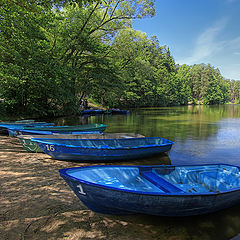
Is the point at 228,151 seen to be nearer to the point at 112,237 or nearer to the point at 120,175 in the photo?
the point at 120,175

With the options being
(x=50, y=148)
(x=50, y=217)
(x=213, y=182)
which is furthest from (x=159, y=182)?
(x=50, y=148)

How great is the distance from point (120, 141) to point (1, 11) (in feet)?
38.3

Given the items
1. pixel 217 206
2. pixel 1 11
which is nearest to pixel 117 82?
pixel 1 11

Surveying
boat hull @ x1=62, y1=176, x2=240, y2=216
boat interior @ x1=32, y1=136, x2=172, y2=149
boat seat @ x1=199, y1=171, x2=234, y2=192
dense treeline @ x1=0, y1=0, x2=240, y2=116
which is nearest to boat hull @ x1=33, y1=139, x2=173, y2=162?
boat interior @ x1=32, y1=136, x2=172, y2=149

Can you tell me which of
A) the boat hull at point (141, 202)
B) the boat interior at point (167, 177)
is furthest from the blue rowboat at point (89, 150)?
the boat hull at point (141, 202)

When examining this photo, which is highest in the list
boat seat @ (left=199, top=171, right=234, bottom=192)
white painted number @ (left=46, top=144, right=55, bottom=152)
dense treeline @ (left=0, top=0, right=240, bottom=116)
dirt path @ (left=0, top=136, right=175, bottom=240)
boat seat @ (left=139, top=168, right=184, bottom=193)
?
dense treeline @ (left=0, top=0, right=240, bottom=116)

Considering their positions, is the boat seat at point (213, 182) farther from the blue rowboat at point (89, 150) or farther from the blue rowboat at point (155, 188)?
the blue rowboat at point (89, 150)

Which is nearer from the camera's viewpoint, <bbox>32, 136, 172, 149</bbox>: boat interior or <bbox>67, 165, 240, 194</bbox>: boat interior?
<bbox>67, 165, 240, 194</bbox>: boat interior

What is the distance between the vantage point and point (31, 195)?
5086 mm

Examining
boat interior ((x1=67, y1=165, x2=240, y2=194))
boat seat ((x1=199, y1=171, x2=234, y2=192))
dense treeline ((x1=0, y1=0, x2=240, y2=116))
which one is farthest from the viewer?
dense treeline ((x1=0, y1=0, x2=240, y2=116))

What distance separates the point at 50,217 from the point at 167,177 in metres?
3.28

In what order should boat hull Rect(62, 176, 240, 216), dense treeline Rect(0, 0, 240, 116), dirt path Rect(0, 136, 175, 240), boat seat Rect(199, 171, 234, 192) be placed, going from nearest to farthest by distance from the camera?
dirt path Rect(0, 136, 175, 240) → boat hull Rect(62, 176, 240, 216) → boat seat Rect(199, 171, 234, 192) → dense treeline Rect(0, 0, 240, 116)

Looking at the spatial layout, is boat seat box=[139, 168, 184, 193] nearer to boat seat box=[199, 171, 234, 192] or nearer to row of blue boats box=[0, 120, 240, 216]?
row of blue boats box=[0, 120, 240, 216]

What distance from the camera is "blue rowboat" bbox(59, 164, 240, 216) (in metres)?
3.92
